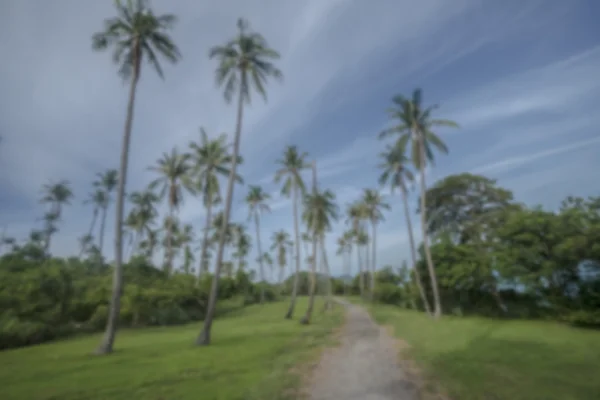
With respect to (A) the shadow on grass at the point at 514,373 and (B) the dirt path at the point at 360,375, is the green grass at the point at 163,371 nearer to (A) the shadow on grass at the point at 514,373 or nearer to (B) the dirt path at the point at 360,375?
(B) the dirt path at the point at 360,375

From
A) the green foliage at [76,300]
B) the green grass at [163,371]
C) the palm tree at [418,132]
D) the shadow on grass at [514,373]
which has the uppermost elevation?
the palm tree at [418,132]

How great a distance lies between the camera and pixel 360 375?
30.5 feet

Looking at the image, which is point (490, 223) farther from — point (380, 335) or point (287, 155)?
point (287, 155)

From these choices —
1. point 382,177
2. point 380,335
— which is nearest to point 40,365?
point 380,335

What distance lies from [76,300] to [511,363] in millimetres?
29725

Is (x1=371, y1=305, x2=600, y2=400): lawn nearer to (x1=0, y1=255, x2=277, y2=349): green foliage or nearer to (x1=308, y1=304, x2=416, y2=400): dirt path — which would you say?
(x1=308, y1=304, x2=416, y2=400): dirt path

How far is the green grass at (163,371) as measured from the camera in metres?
8.51

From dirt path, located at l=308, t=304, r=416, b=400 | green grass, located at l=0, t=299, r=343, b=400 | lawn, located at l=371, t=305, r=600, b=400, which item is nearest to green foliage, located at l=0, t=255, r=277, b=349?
green grass, located at l=0, t=299, r=343, b=400

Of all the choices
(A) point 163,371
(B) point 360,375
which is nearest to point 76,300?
(A) point 163,371

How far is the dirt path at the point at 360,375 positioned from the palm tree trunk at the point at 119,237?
10.6m

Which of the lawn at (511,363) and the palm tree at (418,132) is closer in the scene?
the lawn at (511,363)

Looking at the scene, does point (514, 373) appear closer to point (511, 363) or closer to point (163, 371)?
point (511, 363)

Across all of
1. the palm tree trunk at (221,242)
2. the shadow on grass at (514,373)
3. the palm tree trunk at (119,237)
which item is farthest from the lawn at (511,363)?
the palm tree trunk at (119,237)

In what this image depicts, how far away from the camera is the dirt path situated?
767 centimetres
